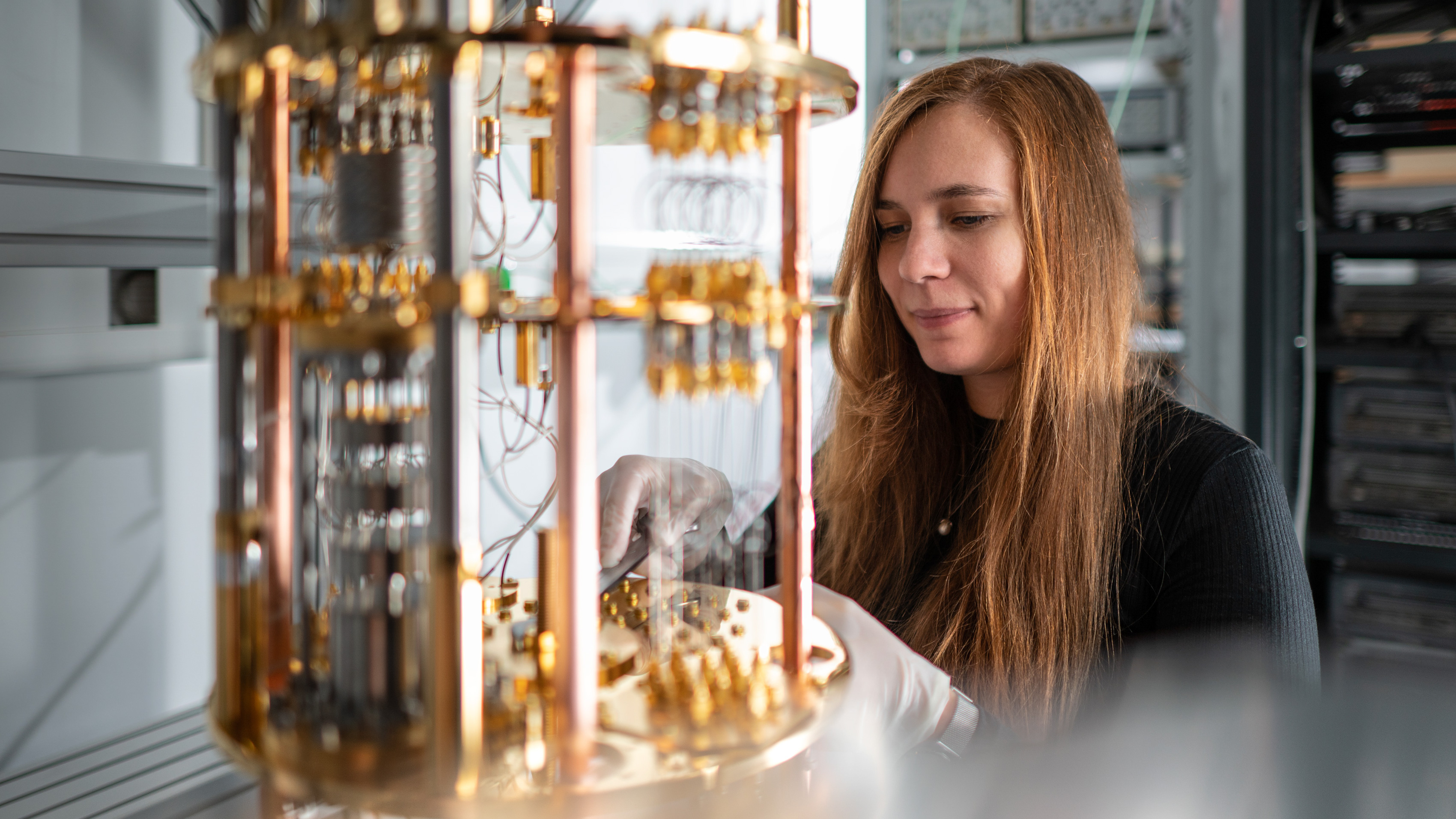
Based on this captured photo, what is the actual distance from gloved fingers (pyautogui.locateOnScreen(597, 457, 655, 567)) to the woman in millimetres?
50

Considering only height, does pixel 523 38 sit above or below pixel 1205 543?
above

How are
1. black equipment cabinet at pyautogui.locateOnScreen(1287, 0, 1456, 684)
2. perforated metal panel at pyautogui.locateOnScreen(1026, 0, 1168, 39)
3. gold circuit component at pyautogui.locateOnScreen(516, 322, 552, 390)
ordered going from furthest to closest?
perforated metal panel at pyautogui.locateOnScreen(1026, 0, 1168, 39) → black equipment cabinet at pyautogui.locateOnScreen(1287, 0, 1456, 684) → gold circuit component at pyautogui.locateOnScreen(516, 322, 552, 390)

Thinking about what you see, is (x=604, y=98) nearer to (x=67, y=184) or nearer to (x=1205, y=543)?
(x=67, y=184)

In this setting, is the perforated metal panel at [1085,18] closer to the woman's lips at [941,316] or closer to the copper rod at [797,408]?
the woman's lips at [941,316]

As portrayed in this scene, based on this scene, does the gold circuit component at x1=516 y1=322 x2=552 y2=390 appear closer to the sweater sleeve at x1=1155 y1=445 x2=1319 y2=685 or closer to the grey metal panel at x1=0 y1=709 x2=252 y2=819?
the grey metal panel at x1=0 y1=709 x2=252 y2=819

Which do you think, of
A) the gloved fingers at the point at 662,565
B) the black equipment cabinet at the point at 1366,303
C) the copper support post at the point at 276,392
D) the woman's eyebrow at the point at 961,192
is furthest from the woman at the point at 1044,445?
the black equipment cabinet at the point at 1366,303

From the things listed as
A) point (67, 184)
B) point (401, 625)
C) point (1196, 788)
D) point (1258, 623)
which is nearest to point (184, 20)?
point (67, 184)

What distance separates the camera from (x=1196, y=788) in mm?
551

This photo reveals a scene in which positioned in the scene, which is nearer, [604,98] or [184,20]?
[604,98]

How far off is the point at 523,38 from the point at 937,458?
38.9 inches

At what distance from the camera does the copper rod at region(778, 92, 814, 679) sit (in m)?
0.52

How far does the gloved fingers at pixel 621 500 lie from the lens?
0.85 m

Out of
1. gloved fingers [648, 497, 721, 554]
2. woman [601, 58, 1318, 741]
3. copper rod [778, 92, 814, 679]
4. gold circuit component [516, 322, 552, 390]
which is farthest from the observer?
woman [601, 58, 1318, 741]

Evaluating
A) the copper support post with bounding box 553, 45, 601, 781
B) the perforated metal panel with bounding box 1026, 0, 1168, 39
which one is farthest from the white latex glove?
the perforated metal panel with bounding box 1026, 0, 1168, 39
